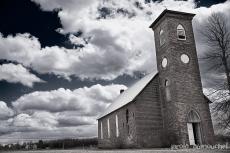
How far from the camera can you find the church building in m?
28.1

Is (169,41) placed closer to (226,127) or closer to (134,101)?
(134,101)

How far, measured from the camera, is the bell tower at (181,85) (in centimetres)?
2798

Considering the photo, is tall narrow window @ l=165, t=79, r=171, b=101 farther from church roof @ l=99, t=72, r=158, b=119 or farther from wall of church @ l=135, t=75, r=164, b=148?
church roof @ l=99, t=72, r=158, b=119

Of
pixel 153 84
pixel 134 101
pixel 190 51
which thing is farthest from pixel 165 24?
pixel 134 101

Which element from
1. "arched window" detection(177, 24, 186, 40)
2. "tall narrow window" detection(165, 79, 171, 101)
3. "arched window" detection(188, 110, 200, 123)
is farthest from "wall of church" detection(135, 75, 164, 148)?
"arched window" detection(177, 24, 186, 40)

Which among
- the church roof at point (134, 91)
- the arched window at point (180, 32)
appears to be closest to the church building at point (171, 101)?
the arched window at point (180, 32)

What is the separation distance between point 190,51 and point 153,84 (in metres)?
5.90

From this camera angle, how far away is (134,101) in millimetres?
29266

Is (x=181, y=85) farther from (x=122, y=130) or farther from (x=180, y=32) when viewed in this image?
(x=122, y=130)

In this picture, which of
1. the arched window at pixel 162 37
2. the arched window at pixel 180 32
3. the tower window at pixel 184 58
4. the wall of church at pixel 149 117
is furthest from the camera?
the arched window at pixel 162 37

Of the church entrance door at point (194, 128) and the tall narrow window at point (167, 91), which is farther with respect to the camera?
the tall narrow window at point (167, 91)

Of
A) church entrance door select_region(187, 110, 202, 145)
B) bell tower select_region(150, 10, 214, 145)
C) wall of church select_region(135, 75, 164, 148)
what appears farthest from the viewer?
wall of church select_region(135, 75, 164, 148)

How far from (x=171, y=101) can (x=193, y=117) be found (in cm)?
302

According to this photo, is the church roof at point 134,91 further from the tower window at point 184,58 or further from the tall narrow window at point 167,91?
the tower window at point 184,58
